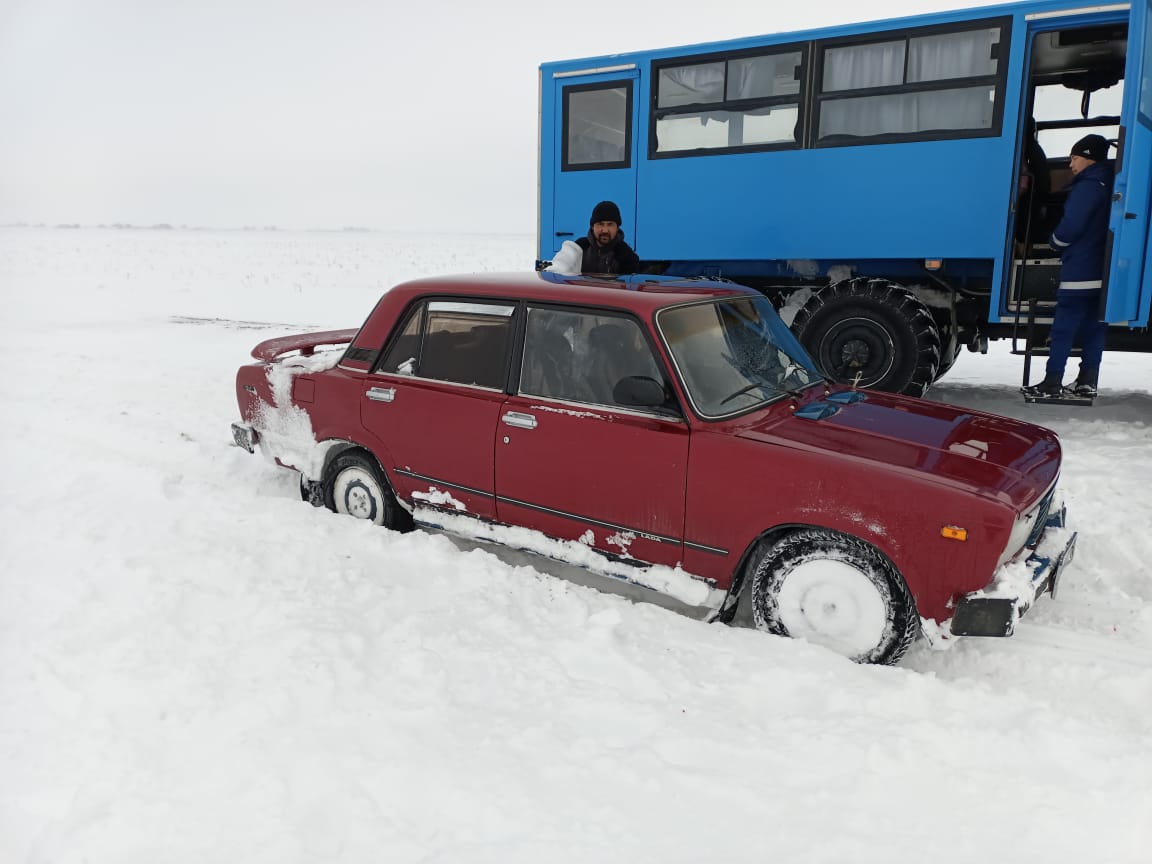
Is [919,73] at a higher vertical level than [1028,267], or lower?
higher

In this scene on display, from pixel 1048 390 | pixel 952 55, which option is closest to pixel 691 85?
pixel 952 55

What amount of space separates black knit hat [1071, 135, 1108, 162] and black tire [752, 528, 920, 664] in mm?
5096

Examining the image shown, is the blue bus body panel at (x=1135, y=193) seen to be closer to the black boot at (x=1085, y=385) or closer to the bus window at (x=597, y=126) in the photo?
the black boot at (x=1085, y=385)

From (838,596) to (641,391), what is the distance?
3.83ft

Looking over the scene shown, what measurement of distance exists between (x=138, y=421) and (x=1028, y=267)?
8.04 meters

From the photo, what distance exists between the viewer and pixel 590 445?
388cm

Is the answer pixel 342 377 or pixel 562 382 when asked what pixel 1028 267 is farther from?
pixel 342 377

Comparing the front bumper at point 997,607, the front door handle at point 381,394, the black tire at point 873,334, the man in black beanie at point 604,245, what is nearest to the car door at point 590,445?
the front door handle at point 381,394

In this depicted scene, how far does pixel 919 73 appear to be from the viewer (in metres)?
7.12

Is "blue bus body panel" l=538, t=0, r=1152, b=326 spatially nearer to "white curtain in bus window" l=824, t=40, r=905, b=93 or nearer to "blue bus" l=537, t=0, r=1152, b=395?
"blue bus" l=537, t=0, r=1152, b=395

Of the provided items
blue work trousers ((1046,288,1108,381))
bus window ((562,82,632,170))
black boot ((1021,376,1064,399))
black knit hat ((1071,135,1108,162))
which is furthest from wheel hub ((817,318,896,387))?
bus window ((562,82,632,170))

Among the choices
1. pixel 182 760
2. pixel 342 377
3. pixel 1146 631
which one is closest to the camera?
pixel 182 760

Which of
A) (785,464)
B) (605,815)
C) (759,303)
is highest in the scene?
(759,303)

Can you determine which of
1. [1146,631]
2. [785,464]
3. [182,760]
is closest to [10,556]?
[182,760]
